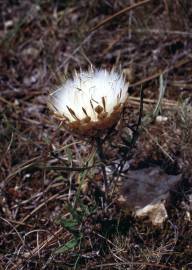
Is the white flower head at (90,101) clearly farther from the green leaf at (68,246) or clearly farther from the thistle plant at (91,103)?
the green leaf at (68,246)

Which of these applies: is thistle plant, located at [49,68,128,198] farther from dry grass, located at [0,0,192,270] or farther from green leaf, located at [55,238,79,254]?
green leaf, located at [55,238,79,254]

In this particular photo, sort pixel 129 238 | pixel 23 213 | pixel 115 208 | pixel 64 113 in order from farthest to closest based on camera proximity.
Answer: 1. pixel 23 213
2. pixel 115 208
3. pixel 129 238
4. pixel 64 113

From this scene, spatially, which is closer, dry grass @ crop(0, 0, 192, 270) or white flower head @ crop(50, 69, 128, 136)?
white flower head @ crop(50, 69, 128, 136)

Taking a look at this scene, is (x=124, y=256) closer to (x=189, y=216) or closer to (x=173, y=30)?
(x=189, y=216)

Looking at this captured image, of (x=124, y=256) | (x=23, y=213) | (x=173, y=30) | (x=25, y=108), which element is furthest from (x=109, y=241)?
(x=173, y=30)

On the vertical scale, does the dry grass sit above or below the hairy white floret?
below

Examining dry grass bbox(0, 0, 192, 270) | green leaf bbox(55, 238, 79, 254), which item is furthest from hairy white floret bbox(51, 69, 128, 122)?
green leaf bbox(55, 238, 79, 254)

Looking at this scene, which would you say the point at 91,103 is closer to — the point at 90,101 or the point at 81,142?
the point at 90,101
